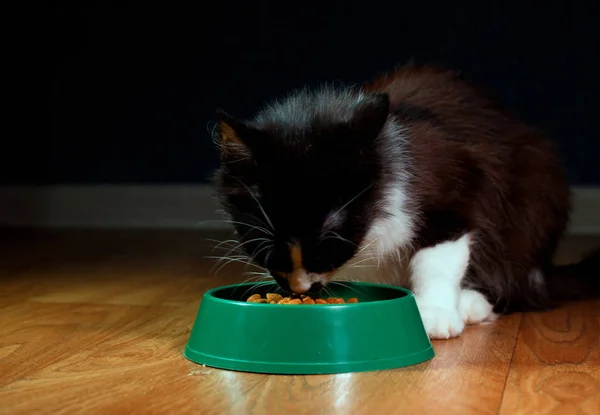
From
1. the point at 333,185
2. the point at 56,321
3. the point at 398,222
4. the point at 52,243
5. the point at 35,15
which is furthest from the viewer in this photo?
the point at 35,15

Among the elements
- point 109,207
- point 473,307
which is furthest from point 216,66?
point 473,307

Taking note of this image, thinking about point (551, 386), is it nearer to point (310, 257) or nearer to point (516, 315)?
point (310, 257)

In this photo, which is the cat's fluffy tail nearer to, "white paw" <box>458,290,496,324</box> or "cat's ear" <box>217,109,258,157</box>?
"white paw" <box>458,290,496,324</box>

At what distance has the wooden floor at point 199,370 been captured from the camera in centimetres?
127

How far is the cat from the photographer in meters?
1.57

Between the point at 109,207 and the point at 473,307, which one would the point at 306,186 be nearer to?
the point at 473,307

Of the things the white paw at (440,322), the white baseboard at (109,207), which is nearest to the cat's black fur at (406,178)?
the white paw at (440,322)

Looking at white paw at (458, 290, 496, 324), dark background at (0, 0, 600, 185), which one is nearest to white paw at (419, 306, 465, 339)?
white paw at (458, 290, 496, 324)

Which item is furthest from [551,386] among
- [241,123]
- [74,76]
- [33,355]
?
[74,76]

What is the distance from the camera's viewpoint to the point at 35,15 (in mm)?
4461

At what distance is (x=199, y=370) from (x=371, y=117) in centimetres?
53

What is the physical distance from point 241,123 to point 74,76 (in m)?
3.13

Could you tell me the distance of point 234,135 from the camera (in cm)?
160

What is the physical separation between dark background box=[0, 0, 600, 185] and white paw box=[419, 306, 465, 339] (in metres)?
2.44
